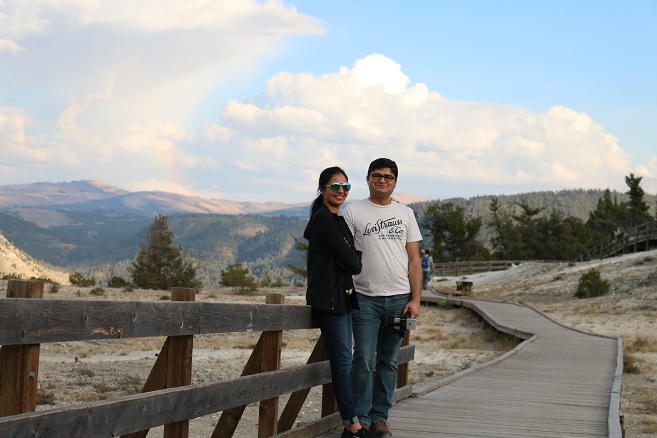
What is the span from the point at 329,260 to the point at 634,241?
50146 millimetres

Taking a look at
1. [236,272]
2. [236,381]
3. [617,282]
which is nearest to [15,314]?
[236,381]

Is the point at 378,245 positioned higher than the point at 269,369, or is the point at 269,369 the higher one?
the point at 378,245

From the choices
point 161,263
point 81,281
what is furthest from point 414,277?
point 161,263

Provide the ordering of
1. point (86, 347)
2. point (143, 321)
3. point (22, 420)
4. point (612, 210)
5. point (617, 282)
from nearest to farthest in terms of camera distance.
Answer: point (22, 420), point (143, 321), point (86, 347), point (617, 282), point (612, 210)

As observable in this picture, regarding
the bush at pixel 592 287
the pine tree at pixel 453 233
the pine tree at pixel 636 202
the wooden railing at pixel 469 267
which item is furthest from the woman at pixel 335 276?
the pine tree at pixel 636 202

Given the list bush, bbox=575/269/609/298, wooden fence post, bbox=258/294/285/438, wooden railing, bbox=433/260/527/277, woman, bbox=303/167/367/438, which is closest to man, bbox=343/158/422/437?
woman, bbox=303/167/367/438

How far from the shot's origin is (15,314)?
3631 millimetres

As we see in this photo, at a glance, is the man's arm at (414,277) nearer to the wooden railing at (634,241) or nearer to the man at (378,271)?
the man at (378,271)

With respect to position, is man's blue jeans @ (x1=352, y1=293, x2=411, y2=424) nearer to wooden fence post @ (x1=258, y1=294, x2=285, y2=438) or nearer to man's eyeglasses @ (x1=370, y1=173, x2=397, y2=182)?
wooden fence post @ (x1=258, y1=294, x2=285, y2=438)

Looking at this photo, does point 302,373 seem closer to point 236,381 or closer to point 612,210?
point 236,381

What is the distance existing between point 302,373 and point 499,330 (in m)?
15.4

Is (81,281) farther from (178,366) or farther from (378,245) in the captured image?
(178,366)

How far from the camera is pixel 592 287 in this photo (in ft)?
114

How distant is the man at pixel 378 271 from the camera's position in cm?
642
